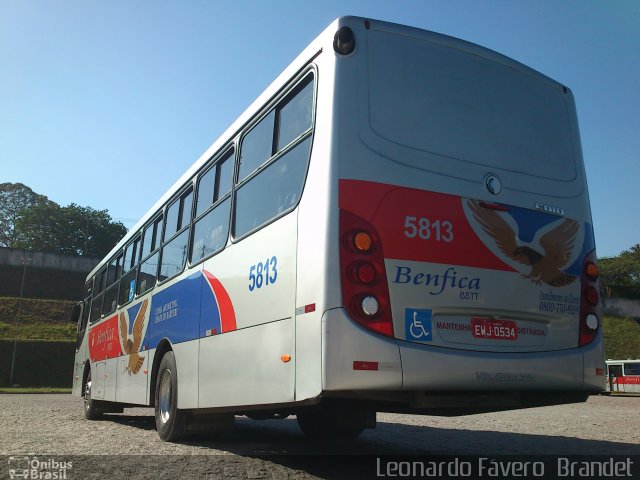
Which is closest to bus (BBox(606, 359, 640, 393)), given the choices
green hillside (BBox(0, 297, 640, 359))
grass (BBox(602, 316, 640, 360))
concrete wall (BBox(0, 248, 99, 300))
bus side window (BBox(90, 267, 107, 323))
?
grass (BBox(602, 316, 640, 360))

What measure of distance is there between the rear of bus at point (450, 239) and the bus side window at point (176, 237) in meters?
3.69

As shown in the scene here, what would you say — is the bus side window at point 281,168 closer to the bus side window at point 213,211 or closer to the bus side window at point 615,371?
the bus side window at point 213,211

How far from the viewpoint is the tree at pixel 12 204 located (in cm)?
9519

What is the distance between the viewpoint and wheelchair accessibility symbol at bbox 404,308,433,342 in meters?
4.21

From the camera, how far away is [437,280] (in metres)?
4.41

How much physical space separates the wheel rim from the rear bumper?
397 centimetres

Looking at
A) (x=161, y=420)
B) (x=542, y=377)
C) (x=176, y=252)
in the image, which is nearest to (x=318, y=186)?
(x=542, y=377)

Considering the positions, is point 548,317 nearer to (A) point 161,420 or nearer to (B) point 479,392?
(B) point 479,392

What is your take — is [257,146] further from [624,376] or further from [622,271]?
[622,271]

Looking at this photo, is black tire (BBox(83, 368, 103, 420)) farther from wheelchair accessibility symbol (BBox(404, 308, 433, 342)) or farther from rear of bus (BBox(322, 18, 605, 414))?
wheelchair accessibility symbol (BBox(404, 308, 433, 342))

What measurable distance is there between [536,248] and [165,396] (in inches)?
193

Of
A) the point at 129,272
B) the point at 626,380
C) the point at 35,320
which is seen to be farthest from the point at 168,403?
the point at 35,320

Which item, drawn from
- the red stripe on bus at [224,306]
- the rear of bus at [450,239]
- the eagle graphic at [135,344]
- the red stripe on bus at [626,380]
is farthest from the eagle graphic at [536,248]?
the red stripe on bus at [626,380]

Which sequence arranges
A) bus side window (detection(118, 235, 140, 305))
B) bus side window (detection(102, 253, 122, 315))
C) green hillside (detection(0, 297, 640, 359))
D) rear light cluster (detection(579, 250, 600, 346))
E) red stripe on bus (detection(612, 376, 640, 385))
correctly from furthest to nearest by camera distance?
green hillside (detection(0, 297, 640, 359)), red stripe on bus (detection(612, 376, 640, 385)), bus side window (detection(102, 253, 122, 315)), bus side window (detection(118, 235, 140, 305)), rear light cluster (detection(579, 250, 600, 346))
